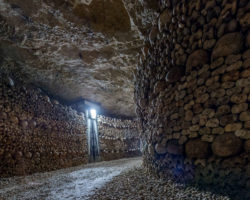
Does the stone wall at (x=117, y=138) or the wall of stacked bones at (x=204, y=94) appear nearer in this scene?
the wall of stacked bones at (x=204, y=94)

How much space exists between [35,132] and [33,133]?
9cm

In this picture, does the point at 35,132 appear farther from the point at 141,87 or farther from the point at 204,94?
the point at 204,94

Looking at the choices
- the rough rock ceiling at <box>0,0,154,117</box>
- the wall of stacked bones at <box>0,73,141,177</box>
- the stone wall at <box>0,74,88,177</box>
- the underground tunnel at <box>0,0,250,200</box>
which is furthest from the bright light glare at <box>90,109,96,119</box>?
the rough rock ceiling at <box>0,0,154,117</box>

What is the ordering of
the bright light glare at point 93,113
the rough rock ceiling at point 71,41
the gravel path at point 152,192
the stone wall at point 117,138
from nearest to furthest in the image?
the gravel path at point 152,192, the rough rock ceiling at point 71,41, the bright light glare at point 93,113, the stone wall at point 117,138

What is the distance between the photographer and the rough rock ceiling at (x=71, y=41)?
3.32 metres

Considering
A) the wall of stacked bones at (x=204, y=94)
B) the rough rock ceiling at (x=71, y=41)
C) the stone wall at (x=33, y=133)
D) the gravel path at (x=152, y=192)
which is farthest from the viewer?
the stone wall at (x=33, y=133)

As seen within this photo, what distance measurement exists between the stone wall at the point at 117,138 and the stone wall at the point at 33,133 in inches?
65.6

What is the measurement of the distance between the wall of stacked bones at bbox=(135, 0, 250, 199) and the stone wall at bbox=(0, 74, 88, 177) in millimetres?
3807

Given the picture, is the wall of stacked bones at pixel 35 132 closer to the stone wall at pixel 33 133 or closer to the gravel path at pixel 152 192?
the stone wall at pixel 33 133

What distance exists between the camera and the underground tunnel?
79.6 inches

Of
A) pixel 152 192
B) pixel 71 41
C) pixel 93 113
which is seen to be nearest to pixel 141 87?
pixel 71 41

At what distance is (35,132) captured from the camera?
18.0 ft

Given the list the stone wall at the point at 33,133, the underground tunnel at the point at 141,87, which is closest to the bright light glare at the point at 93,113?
the stone wall at the point at 33,133

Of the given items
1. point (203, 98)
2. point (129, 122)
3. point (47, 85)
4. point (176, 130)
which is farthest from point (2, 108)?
point (129, 122)
